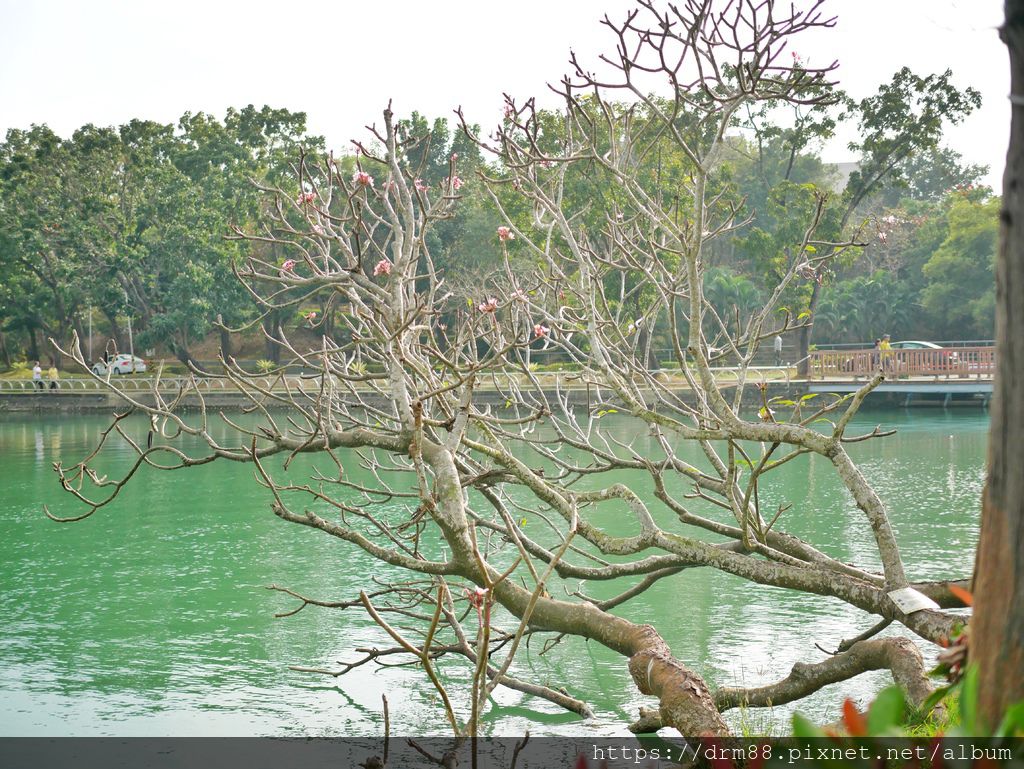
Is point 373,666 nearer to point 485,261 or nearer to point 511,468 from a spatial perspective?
point 511,468

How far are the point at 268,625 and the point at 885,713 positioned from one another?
7.40 meters

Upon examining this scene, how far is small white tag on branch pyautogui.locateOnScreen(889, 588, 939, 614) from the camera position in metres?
3.05

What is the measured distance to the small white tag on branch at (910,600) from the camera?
10.0 feet

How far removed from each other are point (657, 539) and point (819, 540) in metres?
7.93

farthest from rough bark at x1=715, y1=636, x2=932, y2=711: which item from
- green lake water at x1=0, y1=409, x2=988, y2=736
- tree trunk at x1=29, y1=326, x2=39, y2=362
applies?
tree trunk at x1=29, y1=326, x2=39, y2=362

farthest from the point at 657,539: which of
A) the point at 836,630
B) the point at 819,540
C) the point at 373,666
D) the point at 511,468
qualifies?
the point at 819,540

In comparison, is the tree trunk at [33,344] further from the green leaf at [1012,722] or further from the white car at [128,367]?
the green leaf at [1012,722]

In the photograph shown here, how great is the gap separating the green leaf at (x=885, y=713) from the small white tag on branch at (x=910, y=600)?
2018 millimetres

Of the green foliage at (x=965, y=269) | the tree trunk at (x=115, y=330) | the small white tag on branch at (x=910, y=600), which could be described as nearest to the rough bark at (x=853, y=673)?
the small white tag on branch at (x=910, y=600)

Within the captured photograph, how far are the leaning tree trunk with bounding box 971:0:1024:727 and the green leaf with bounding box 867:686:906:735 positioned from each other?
10.6 inches

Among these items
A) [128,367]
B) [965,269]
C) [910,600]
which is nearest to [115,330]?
[128,367]

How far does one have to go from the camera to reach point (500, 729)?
5598mm

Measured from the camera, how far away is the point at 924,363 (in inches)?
1029

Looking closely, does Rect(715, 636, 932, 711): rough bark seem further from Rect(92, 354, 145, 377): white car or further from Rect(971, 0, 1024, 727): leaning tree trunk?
Rect(92, 354, 145, 377): white car
